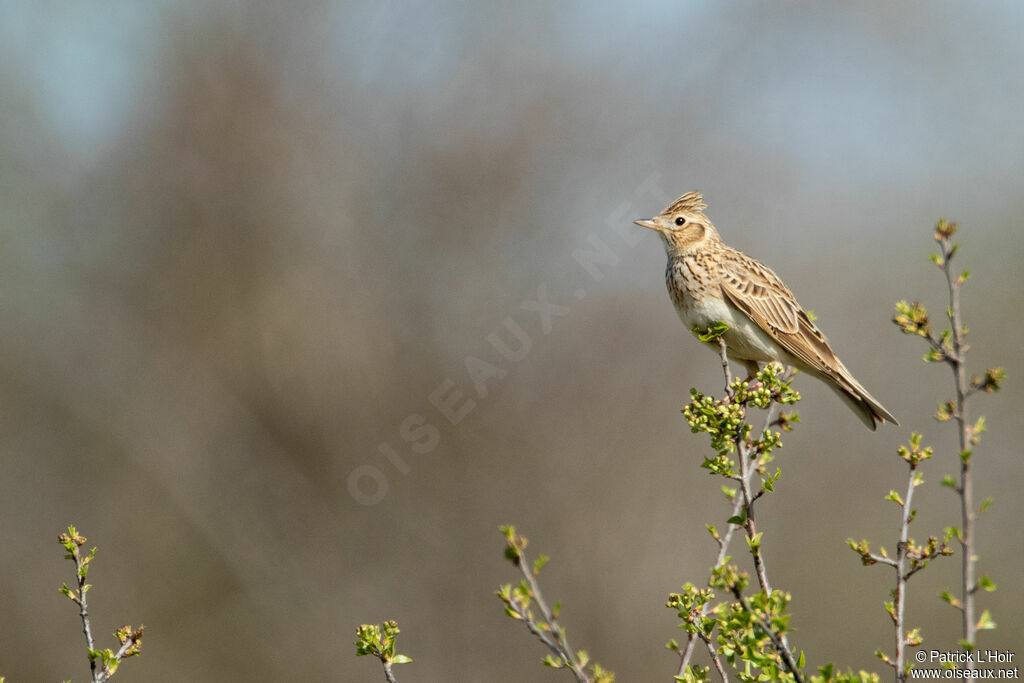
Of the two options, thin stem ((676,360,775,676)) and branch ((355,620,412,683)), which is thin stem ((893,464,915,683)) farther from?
branch ((355,620,412,683))

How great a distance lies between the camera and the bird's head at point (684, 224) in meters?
7.54

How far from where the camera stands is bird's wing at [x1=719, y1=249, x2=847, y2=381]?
22.5 feet

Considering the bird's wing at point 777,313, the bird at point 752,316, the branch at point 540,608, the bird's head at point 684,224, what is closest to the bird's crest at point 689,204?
the bird's head at point 684,224

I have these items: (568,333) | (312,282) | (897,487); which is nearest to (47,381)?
(312,282)

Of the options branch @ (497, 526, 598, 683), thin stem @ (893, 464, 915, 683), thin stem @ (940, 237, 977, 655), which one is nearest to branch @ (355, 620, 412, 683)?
branch @ (497, 526, 598, 683)

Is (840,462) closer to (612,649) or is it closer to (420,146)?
(612,649)

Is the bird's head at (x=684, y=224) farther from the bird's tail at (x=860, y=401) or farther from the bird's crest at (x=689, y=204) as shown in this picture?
the bird's tail at (x=860, y=401)

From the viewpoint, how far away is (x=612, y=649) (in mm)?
14508

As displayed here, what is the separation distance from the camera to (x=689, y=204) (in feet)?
25.9

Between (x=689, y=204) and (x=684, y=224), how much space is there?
1.01 feet

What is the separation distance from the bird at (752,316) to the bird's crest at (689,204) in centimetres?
51

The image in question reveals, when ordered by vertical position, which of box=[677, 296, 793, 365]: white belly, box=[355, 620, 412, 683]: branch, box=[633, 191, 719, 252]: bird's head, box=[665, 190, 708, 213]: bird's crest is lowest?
box=[355, 620, 412, 683]: branch

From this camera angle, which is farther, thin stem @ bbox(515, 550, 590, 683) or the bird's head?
the bird's head

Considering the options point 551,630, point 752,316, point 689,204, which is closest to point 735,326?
point 752,316
